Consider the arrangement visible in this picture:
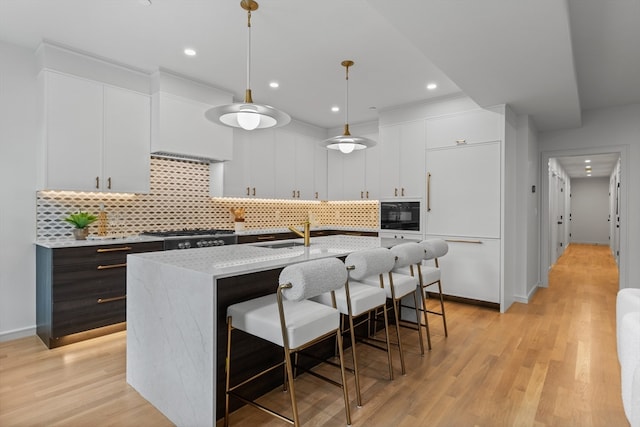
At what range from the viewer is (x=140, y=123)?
3730 mm

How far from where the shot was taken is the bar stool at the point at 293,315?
1.58 meters

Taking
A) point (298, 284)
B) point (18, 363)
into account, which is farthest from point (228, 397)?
point (18, 363)

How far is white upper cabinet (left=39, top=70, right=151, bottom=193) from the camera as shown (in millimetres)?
3145

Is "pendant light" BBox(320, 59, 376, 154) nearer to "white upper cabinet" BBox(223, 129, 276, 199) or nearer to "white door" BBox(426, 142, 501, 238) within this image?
"white door" BBox(426, 142, 501, 238)

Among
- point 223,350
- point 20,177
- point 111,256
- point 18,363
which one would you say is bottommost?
point 18,363

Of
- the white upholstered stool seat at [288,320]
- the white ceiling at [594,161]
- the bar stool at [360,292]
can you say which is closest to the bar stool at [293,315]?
the white upholstered stool seat at [288,320]

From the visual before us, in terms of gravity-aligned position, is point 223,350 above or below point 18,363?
above

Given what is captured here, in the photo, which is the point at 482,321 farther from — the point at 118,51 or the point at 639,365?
the point at 118,51

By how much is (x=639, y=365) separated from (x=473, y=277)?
11.8 feet

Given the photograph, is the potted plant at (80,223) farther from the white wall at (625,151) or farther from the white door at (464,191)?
the white wall at (625,151)

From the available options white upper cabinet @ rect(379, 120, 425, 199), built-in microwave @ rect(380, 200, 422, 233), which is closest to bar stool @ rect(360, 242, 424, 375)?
A: built-in microwave @ rect(380, 200, 422, 233)

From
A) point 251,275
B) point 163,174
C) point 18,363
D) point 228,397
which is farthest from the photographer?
point 163,174

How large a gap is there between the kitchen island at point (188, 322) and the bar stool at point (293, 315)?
0.39 ft

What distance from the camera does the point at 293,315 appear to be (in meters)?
1.75
